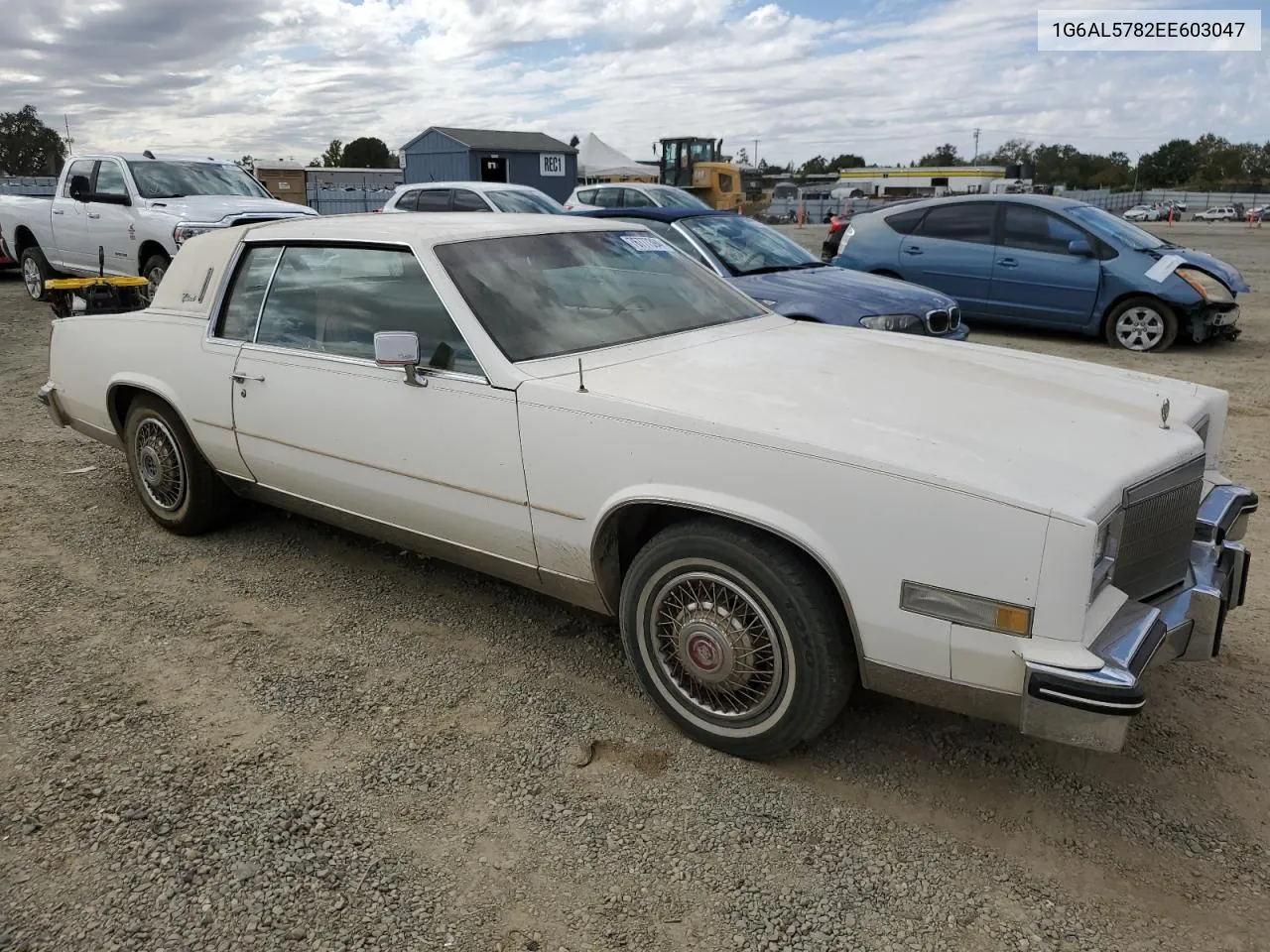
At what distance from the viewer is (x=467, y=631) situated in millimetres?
3777

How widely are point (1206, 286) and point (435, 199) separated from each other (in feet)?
31.6

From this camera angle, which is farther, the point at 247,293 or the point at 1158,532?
the point at 247,293

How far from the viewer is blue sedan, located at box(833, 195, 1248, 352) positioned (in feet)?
30.2

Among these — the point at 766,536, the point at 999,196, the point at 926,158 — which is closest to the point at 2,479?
the point at 766,536

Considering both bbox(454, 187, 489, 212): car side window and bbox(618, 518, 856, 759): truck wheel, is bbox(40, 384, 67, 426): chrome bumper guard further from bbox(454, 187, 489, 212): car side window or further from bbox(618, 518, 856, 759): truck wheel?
bbox(454, 187, 489, 212): car side window

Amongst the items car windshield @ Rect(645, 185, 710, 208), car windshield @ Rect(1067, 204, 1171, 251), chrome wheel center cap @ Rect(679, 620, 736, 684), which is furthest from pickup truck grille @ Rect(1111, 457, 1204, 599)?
car windshield @ Rect(645, 185, 710, 208)

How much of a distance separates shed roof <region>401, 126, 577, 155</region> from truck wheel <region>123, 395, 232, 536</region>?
28221mm

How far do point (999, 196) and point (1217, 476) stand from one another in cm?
766

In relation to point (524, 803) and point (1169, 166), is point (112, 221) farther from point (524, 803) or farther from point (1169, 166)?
point (1169, 166)

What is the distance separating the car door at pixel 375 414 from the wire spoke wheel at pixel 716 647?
1.89ft

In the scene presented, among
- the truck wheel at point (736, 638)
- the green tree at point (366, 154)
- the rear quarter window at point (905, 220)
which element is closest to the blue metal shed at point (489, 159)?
the rear quarter window at point (905, 220)

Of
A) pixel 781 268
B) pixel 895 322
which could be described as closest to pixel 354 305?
pixel 895 322

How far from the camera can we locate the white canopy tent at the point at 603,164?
139 feet

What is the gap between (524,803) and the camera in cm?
274
